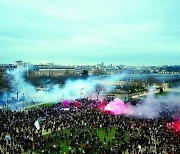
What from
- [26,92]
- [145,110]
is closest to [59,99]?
[26,92]

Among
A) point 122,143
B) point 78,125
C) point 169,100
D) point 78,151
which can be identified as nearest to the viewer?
point 78,151

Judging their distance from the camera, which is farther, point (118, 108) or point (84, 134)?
point (118, 108)

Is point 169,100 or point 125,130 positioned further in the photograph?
point 169,100

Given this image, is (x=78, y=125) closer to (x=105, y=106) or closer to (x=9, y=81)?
(x=105, y=106)

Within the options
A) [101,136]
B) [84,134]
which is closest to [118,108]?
[101,136]

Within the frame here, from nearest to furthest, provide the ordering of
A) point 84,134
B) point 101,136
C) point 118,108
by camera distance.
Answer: point 84,134 < point 101,136 < point 118,108

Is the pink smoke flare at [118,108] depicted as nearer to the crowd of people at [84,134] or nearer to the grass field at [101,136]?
the crowd of people at [84,134]

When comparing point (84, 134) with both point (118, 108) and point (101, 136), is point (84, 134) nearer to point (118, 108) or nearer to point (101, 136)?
point (101, 136)

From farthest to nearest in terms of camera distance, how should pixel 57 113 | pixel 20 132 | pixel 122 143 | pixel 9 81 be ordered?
pixel 9 81 → pixel 57 113 → pixel 20 132 → pixel 122 143
